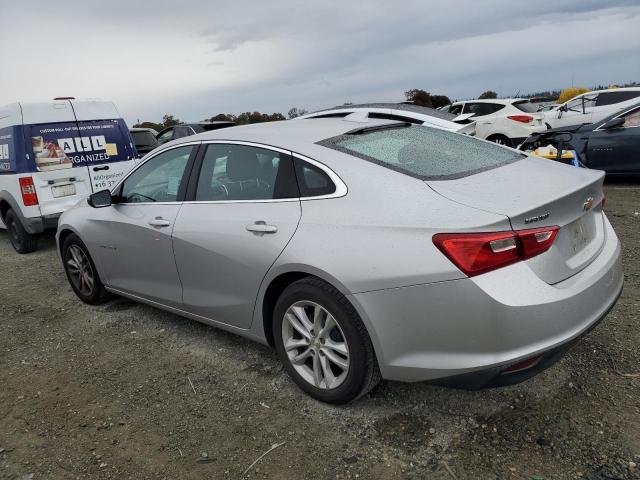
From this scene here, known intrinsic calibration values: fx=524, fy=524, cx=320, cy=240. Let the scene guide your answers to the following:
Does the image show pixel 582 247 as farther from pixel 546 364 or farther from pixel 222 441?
pixel 222 441

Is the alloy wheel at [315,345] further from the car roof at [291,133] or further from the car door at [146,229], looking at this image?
the car door at [146,229]

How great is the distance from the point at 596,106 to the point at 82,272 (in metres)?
11.7

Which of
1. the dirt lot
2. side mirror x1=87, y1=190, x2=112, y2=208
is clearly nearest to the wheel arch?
the dirt lot

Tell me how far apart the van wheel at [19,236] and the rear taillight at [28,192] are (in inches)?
17.3

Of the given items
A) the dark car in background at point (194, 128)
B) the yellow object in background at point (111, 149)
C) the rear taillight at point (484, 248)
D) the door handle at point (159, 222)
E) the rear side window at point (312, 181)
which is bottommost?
the rear taillight at point (484, 248)

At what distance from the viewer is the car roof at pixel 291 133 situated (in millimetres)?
3084

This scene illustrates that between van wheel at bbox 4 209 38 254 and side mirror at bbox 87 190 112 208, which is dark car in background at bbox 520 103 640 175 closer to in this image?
side mirror at bbox 87 190 112 208

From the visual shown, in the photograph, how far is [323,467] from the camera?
8.02ft

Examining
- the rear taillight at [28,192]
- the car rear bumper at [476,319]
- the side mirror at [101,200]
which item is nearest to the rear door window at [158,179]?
the side mirror at [101,200]

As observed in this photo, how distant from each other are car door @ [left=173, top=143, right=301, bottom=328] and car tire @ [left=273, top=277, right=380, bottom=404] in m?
0.25

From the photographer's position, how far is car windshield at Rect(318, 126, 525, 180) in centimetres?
277

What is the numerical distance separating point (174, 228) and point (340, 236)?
143 centimetres

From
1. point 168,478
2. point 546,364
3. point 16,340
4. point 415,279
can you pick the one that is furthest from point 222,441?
point 16,340

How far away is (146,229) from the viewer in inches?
148
